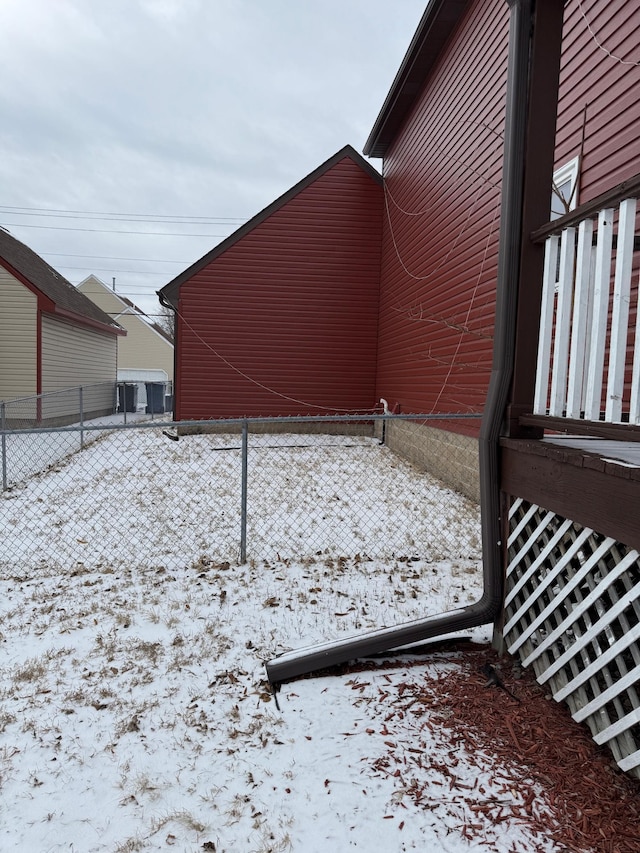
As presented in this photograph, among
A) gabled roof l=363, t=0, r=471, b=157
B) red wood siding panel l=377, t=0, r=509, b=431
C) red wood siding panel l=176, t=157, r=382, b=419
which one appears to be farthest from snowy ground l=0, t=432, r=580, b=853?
gabled roof l=363, t=0, r=471, b=157

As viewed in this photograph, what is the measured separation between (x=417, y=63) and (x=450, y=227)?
3.79 metres

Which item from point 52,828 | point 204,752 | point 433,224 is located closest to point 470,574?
point 204,752

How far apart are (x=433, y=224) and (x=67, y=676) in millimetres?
8907

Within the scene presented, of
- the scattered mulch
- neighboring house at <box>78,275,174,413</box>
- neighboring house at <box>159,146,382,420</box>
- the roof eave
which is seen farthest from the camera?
neighboring house at <box>78,275,174,413</box>

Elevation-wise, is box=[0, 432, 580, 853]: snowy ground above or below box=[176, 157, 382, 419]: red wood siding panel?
below

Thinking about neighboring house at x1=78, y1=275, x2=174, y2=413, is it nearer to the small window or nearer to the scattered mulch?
the small window

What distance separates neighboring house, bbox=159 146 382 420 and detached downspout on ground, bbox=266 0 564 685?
1029 cm

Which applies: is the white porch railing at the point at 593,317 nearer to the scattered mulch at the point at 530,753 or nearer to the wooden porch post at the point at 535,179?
the wooden porch post at the point at 535,179

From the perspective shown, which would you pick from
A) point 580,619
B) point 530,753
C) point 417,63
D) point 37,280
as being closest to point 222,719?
point 530,753

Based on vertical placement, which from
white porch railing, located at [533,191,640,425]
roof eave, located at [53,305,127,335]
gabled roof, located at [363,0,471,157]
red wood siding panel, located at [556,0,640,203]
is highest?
gabled roof, located at [363,0,471,157]

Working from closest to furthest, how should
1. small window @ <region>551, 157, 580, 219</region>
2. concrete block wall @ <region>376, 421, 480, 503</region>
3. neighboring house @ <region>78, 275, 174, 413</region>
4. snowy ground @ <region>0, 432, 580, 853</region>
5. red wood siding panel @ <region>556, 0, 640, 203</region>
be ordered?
snowy ground @ <region>0, 432, 580, 853</region> < red wood siding panel @ <region>556, 0, 640, 203</region> < small window @ <region>551, 157, 580, 219</region> < concrete block wall @ <region>376, 421, 480, 503</region> < neighboring house @ <region>78, 275, 174, 413</region>

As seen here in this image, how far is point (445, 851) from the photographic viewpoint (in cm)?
192

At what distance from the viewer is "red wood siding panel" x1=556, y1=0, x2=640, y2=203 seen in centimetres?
459

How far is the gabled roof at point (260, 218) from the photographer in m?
13.0
